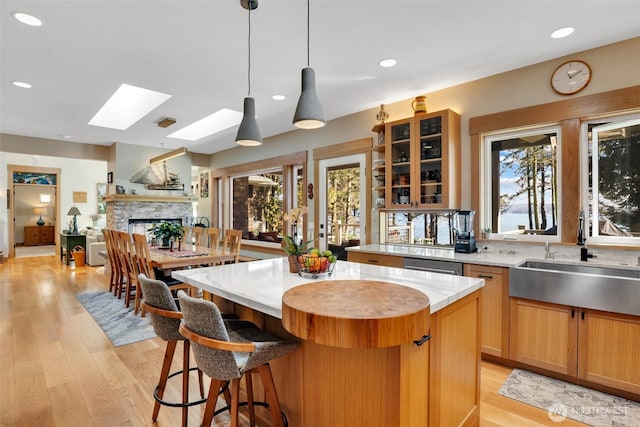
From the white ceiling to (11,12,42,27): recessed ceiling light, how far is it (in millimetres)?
50

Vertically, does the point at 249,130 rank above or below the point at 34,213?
above

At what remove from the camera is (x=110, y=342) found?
3236 mm

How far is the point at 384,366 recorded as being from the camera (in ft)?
4.47

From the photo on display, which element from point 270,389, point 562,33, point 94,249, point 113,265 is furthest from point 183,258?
point 94,249

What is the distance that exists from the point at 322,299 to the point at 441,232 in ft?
9.39

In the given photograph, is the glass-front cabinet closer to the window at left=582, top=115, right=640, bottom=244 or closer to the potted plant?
the window at left=582, top=115, right=640, bottom=244

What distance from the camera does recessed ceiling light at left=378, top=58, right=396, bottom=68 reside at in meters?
3.03

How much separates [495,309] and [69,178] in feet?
38.3

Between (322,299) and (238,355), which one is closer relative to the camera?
(322,299)

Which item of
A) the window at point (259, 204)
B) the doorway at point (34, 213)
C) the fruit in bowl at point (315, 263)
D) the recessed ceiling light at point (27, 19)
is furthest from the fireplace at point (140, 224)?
the fruit in bowl at point (315, 263)

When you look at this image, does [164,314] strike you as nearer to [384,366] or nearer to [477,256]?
[384,366]

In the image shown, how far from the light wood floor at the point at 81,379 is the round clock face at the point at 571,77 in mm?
2491

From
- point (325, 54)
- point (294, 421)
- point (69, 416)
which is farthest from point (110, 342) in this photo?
point (325, 54)

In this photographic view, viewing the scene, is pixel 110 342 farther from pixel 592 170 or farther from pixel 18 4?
pixel 592 170
